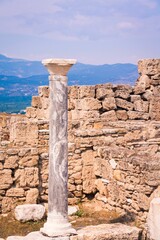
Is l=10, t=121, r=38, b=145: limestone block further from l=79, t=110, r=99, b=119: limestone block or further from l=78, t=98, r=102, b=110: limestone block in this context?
l=78, t=98, r=102, b=110: limestone block

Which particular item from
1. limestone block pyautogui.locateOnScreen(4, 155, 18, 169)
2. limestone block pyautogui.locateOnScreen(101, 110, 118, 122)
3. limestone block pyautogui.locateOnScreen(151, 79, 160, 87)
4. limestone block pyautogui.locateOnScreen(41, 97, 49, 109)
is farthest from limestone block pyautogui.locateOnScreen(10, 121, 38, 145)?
limestone block pyautogui.locateOnScreen(151, 79, 160, 87)

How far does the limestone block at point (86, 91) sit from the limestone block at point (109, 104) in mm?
378

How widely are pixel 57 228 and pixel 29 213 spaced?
2.05m

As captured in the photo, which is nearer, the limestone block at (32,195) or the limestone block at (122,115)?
the limestone block at (32,195)

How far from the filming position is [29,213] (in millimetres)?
12133

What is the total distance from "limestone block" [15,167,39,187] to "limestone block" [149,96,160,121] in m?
4.48

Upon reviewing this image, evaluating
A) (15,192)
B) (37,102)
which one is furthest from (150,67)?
(15,192)

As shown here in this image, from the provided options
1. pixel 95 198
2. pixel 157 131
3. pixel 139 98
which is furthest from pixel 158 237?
pixel 139 98

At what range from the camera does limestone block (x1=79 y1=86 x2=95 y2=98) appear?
15.7 metres

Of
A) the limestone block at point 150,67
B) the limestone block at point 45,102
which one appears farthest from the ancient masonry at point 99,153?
the limestone block at point 45,102

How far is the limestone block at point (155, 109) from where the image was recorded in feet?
53.8

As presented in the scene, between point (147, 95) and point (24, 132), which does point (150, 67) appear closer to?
point (147, 95)

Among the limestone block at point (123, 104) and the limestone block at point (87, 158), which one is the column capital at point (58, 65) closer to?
the limestone block at point (87, 158)

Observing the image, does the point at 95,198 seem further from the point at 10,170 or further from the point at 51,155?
the point at 51,155
